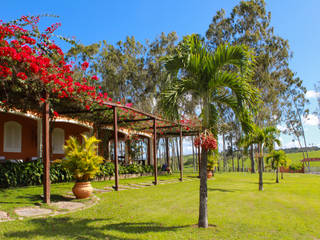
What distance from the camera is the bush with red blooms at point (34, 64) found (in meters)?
6.75

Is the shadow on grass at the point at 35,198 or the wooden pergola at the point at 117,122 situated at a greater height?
the wooden pergola at the point at 117,122

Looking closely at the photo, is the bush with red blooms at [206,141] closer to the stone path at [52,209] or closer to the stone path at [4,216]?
the stone path at [52,209]

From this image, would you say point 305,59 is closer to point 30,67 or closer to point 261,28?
point 261,28

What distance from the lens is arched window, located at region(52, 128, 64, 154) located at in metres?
15.4

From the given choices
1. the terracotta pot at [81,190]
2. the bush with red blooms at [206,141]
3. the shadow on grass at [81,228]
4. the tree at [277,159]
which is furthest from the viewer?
the tree at [277,159]

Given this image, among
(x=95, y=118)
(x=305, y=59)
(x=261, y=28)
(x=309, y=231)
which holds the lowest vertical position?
(x=309, y=231)

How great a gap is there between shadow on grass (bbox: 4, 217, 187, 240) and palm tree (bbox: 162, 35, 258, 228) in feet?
3.88

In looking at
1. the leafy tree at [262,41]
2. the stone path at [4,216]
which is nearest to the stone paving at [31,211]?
the stone path at [4,216]

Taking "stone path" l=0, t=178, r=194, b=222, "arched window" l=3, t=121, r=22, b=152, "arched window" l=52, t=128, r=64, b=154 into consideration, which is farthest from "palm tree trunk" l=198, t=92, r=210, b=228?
"arched window" l=52, t=128, r=64, b=154

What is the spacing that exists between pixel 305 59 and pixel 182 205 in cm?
1678

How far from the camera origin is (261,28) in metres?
26.4

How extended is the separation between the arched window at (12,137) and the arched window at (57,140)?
6.02 ft

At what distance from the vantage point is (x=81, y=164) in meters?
7.84

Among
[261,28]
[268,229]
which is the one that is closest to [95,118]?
[268,229]
